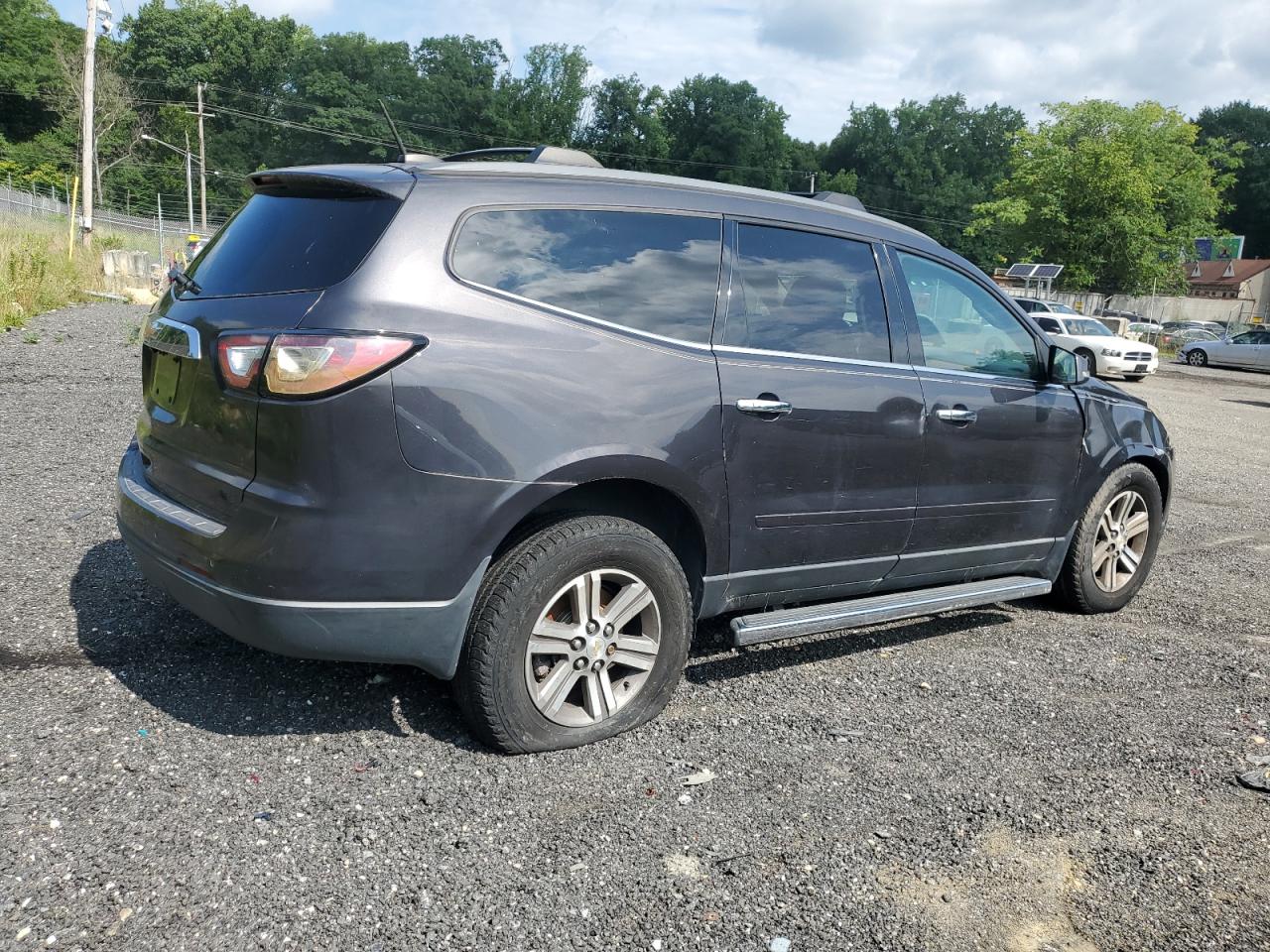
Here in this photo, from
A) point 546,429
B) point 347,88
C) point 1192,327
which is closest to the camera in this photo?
point 546,429

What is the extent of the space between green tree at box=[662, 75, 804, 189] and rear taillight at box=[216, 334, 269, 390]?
9911cm

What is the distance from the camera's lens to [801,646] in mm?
4527

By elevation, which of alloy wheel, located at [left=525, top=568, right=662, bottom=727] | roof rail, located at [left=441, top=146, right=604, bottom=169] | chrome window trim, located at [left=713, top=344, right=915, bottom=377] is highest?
roof rail, located at [left=441, top=146, right=604, bottom=169]

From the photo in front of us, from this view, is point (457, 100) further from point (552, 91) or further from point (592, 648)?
point (592, 648)

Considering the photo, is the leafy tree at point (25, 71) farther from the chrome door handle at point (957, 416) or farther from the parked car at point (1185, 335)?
the chrome door handle at point (957, 416)

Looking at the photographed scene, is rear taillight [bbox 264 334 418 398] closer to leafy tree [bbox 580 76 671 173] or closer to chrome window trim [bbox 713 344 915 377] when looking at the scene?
chrome window trim [bbox 713 344 915 377]

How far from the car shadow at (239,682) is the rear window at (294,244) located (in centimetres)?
139

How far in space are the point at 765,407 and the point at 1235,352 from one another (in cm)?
3578

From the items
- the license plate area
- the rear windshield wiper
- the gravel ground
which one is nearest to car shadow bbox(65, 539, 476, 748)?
the gravel ground

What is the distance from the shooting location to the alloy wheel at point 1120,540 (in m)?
5.10

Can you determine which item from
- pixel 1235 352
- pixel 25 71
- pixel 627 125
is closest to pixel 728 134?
pixel 627 125

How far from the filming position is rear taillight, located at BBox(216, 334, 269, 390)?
284 centimetres

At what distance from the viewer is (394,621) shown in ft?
9.62

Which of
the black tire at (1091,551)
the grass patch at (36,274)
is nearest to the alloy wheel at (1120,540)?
the black tire at (1091,551)
